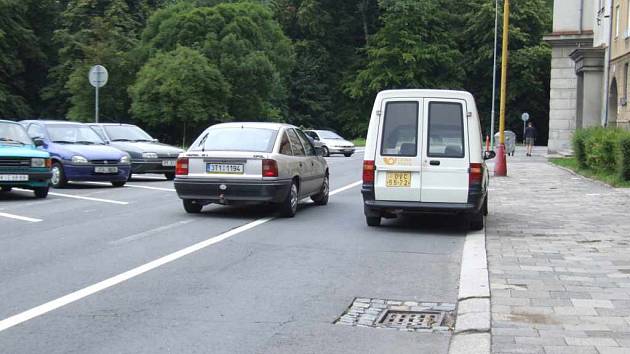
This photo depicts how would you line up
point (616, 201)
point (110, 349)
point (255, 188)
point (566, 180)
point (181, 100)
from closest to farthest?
point (110, 349), point (255, 188), point (616, 201), point (566, 180), point (181, 100)

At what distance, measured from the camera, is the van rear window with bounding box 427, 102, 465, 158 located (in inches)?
448

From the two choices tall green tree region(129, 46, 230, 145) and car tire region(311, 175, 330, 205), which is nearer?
car tire region(311, 175, 330, 205)

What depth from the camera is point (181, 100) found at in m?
44.9

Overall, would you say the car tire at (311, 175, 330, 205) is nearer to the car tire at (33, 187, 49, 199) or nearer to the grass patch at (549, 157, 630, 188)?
the car tire at (33, 187, 49, 199)

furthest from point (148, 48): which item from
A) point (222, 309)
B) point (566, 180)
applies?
point (222, 309)

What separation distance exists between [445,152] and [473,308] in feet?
16.9

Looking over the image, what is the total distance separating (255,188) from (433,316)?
6.16 meters

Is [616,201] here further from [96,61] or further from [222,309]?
[96,61]

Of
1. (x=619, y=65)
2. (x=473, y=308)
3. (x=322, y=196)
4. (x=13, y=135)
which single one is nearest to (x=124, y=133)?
(x=13, y=135)

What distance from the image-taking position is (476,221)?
1162 cm

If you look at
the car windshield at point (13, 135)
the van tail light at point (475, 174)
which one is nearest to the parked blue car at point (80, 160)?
the car windshield at point (13, 135)

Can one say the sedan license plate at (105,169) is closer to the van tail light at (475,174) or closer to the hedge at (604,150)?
the van tail light at (475,174)

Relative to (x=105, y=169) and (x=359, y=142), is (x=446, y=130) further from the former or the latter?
(x=359, y=142)

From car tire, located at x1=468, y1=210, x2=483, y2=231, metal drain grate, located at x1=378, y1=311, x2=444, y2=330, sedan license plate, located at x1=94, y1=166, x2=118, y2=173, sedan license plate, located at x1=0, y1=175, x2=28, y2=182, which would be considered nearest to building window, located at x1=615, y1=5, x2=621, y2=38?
sedan license plate, located at x1=94, y1=166, x2=118, y2=173
